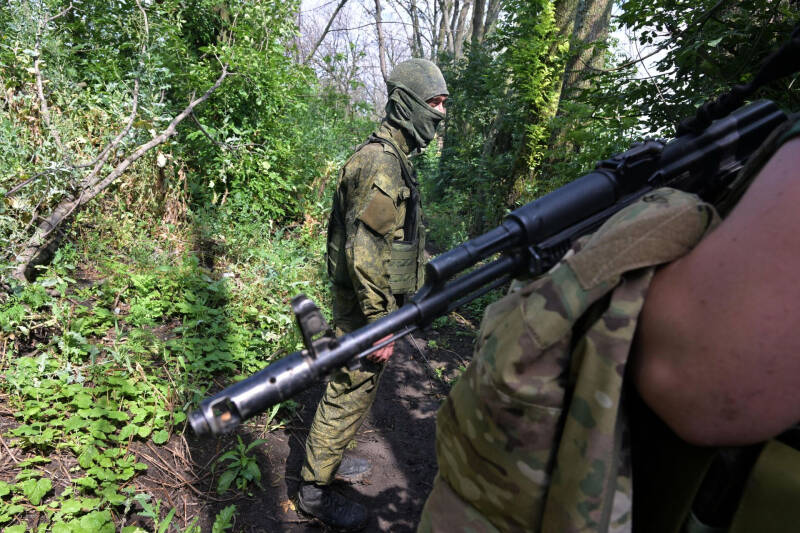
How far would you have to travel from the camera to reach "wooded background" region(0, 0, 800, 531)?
2.48m

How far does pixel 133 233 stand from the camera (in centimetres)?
458

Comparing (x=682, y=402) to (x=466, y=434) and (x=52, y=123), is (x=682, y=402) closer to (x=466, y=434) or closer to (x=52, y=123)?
(x=466, y=434)

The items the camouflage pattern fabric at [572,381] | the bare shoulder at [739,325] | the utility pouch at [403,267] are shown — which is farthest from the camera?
the utility pouch at [403,267]

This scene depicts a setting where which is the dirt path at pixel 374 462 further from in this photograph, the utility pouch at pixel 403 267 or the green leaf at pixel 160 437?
the utility pouch at pixel 403 267

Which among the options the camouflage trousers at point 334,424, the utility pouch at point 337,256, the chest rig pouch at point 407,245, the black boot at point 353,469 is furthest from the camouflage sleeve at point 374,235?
the black boot at point 353,469

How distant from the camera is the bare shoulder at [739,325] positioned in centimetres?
62

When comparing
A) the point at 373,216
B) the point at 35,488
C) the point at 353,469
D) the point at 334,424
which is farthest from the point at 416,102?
the point at 35,488

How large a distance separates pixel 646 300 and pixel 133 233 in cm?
510

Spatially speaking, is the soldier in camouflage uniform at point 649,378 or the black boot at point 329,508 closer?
the soldier in camouflage uniform at point 649,378

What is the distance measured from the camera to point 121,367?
2916 millimetres

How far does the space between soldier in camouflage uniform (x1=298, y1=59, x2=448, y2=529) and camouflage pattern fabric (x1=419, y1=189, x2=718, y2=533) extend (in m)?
1.37

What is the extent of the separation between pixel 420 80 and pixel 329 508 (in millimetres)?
2805

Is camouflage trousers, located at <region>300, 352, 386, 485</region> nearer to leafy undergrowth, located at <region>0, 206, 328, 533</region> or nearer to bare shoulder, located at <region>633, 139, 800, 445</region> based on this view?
leafy undergrowth, located at <region>0, 206, 328, 533</region>

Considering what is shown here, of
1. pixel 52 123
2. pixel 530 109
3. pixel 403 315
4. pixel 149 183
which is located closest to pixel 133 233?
pixel 149 183
